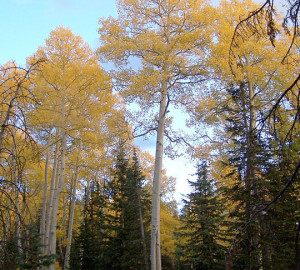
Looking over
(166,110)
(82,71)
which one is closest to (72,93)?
(82,71)

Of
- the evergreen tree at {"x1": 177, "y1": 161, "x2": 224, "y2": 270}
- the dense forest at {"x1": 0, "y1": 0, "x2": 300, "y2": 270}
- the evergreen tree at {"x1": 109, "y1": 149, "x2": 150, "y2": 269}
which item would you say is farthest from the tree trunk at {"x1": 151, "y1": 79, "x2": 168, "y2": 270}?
the evergreen tree at {"x1": 109, "y1": 149, "x2": 150, "y2": 269}

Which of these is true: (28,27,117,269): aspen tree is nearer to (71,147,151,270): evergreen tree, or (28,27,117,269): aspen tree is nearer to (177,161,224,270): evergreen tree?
(71,147,151,270): evergreen tree

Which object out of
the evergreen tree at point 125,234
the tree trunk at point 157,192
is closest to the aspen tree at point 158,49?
the tree trunk at point 157,192

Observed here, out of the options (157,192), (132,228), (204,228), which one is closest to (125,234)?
(132,228)

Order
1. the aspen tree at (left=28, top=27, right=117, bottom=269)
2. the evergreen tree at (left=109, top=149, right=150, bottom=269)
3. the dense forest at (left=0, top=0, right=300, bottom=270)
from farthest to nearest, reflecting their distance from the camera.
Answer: the evergreen tree at (left=109, top=149, right=150, bottom=269) < the aspen tree at (left=28, top=27, right=117, bottom=269) < the dense forest at (left=0, top=0, right=300, bottom=270)

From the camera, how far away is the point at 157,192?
623cm

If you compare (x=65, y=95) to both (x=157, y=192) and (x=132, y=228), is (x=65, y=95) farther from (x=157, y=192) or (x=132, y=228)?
(x=132, y=228)

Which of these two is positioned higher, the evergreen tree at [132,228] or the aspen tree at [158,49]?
the aspen tree at [158,49]

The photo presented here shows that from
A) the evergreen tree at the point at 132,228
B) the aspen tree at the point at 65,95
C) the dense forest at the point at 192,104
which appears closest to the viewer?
the dense forest at the point at 192,104

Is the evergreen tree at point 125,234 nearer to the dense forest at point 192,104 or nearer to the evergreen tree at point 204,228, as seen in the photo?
the dense forest at point 192,104

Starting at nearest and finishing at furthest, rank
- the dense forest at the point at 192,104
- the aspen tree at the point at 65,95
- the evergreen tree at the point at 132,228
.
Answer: the dense forest at the point at 192,104 < the aspen tree at the point at 65,95 < the evergreen tree at the point at 132,228

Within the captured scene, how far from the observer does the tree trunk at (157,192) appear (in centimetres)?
576

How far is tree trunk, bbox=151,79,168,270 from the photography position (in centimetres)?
576

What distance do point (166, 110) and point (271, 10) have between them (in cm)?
556
